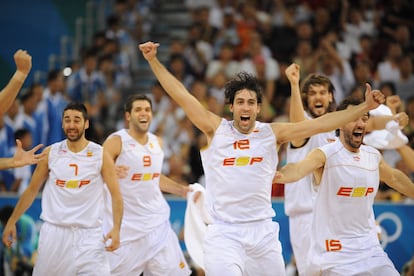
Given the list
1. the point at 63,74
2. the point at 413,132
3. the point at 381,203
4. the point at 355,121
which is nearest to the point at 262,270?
the point at 355,121

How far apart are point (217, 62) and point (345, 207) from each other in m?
8.78

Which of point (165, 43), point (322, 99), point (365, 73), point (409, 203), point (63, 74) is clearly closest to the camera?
point (322, 99)

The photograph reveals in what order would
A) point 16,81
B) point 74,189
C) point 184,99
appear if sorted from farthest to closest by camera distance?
point 74,189 < point 16,81 < point 184,99

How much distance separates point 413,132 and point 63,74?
730 cm

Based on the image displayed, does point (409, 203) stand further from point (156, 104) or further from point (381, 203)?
point (156, 104)

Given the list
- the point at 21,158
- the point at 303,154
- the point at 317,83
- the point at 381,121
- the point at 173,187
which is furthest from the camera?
the point at 173,187

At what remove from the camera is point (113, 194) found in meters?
9.61

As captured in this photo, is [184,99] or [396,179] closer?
[184,99]

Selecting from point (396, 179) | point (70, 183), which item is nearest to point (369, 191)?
point (396, 179)

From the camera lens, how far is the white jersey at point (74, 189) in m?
9.50

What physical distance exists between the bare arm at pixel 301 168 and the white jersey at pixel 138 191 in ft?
7.31

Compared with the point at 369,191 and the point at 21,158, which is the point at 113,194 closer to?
→ the point at 21,158

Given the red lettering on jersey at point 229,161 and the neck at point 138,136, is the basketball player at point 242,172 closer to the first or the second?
the red lettering on jersey at point 229,161

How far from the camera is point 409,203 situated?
1272 centimetres
